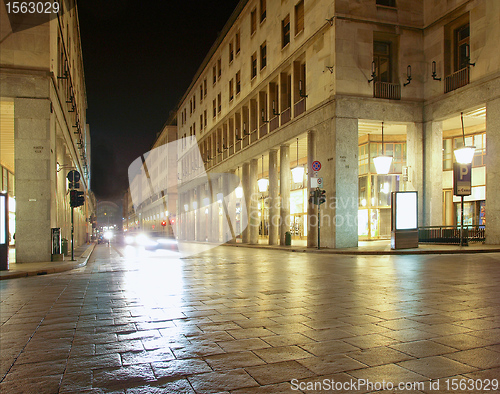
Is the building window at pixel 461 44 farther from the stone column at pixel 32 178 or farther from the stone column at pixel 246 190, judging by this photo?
the stone column at pixel 32 178

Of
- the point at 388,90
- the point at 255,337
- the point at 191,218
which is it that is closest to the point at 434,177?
the point at 388,90

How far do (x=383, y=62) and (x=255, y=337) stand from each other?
848 inches

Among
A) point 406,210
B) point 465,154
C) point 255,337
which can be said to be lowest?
point 255,337

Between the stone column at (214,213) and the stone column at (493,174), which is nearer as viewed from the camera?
the stone column at (493,174)

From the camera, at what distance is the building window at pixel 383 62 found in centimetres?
2322

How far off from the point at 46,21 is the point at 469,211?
2416 centimetres

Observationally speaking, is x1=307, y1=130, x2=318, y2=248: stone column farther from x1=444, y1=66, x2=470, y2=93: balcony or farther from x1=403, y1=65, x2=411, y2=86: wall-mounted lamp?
x1=444, y1=66, x2=470, y2=93: balcony

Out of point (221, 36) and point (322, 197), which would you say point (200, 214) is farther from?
point (322, 197)

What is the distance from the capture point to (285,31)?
28266mm

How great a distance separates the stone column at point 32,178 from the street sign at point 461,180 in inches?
667

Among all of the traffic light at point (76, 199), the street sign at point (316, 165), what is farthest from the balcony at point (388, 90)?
the traffic light at point (76, 199)

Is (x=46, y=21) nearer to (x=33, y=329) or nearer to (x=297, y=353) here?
(x=33, y=329)

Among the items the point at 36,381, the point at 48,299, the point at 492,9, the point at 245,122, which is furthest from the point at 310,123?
the point at 36,381

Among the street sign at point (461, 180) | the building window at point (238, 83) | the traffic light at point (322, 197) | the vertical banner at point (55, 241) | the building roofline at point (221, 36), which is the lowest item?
the vertical banner at point (55, 241)
